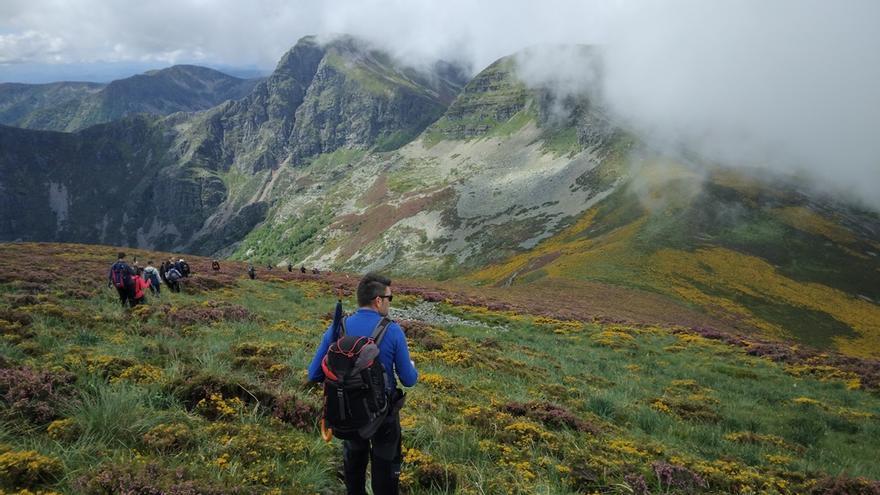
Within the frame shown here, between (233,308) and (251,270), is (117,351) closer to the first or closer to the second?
(233,308)

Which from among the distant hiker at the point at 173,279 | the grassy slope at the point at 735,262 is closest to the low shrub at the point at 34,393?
the distant hiker at the point at 173,279

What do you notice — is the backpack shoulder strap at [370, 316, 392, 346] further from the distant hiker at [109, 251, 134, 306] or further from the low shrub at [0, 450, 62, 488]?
the distant hiker at [109, 251, 134, 306]

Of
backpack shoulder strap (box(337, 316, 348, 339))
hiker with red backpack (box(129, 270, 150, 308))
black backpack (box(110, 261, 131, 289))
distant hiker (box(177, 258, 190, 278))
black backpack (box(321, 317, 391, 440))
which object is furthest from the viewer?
distant hiker (box(177, 258, 190, 278))

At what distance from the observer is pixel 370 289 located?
6184mm

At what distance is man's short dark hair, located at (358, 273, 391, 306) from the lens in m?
6.16

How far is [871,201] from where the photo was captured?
117 metres

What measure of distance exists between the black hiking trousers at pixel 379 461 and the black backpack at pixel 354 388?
294 mm

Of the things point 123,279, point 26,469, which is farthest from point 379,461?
point 123,279

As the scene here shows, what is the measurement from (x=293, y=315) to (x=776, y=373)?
24.0 metres

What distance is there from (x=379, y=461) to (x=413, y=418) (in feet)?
9.28

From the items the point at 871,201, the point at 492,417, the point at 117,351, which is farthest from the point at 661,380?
the point at 871,201

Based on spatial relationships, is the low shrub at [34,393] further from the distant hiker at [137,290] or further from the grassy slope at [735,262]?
the grassy slope at [735,262]

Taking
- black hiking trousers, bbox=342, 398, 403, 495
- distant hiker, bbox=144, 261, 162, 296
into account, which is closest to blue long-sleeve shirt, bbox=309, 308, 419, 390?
black hiking trousers, bbox=342, 398, 403, 495

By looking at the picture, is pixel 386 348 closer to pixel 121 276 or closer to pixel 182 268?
pixel 121 276
